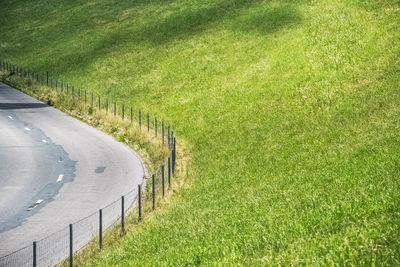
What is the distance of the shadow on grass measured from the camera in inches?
2267

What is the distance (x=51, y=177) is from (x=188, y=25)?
127ft

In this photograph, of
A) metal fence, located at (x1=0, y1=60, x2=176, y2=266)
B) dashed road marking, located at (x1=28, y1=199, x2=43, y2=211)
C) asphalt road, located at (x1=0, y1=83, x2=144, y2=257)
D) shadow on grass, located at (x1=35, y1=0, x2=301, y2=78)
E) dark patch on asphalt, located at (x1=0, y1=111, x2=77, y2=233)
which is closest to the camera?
metal fence, located at (x1=0, y1=60, x2=176, y2=266)

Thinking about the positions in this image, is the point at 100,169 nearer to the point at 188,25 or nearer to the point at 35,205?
the point at 35,205

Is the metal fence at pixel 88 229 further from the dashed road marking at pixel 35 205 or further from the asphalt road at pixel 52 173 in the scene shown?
the dashed road marking at pixel 35 205

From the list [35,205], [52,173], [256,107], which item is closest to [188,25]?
[256,107]

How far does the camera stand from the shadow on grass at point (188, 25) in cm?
5759

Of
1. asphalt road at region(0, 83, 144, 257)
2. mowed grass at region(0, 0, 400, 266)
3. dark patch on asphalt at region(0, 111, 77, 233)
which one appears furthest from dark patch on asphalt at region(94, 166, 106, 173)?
mowed grass at region(0, 0, 400, 266)

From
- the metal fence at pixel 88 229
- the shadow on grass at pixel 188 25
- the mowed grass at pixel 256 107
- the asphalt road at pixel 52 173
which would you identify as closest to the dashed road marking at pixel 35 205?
the asphalt road at pixel 52 173

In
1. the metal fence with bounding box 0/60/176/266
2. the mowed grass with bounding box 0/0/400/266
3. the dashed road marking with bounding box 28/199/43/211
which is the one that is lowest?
the dashed road marking with bounding box 28/199/43/211

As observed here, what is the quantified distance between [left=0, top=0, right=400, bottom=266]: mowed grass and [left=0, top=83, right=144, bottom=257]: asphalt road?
11.4 ft

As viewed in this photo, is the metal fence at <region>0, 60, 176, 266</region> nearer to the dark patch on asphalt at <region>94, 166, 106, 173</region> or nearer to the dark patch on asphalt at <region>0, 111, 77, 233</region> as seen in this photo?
the dark patch on asphalt at <region>0, 111, 77, 233</region>

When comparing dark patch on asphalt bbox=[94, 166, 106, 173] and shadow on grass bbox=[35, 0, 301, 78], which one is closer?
dark patch on asphalt bbox=[94, 166, 106, 173]

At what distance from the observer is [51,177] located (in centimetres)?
2788

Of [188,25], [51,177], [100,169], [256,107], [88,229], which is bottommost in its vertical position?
[100,169]
